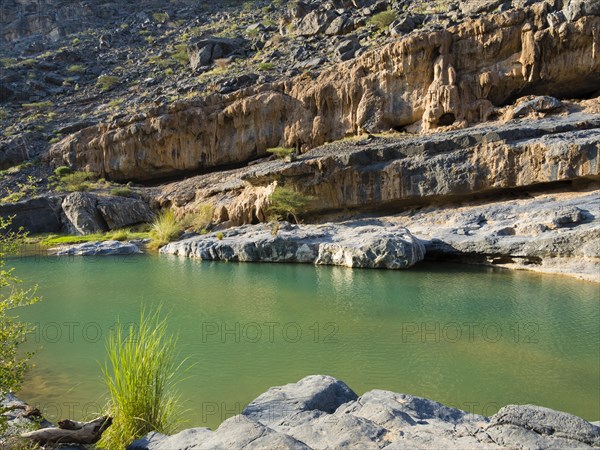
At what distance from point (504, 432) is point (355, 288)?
35.1 feet

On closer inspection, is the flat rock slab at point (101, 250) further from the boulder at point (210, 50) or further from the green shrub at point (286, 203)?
the boulder at point (210, 50)

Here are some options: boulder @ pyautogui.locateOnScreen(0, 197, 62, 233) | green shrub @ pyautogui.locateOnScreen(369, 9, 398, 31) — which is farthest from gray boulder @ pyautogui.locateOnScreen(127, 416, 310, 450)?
green shrub @ pyautogui.locateOnScreen(369, 9, 398, 31)

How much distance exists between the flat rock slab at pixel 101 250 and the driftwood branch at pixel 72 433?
21.9m

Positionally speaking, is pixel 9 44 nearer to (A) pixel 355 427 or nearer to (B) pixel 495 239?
(B) pixel 495 239

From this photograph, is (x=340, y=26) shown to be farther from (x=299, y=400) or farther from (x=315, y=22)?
(x=299, y=400)

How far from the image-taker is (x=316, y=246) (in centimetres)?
1986

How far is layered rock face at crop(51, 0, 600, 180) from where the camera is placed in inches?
1054

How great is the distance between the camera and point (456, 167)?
22797 mm

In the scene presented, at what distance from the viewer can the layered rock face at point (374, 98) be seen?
2677 cm

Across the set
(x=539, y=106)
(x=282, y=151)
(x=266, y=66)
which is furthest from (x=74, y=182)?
(x=539, y=106)

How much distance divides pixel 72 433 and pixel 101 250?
22.6 m

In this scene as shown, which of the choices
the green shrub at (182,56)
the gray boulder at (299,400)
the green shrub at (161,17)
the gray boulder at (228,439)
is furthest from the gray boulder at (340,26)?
the gray boulder at (228,439)

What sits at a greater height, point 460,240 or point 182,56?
point 182,56

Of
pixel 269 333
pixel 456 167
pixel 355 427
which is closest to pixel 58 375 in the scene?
pixel 269 333
